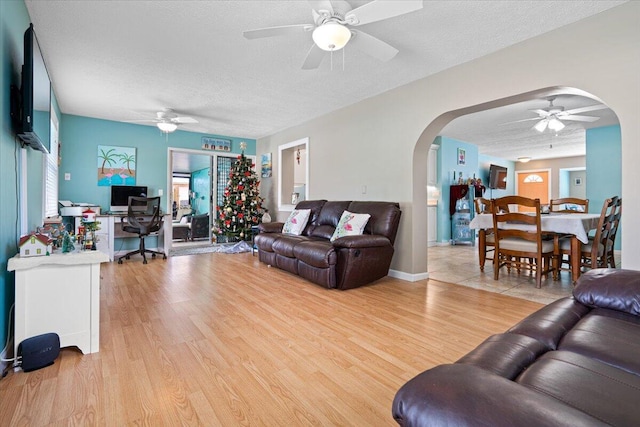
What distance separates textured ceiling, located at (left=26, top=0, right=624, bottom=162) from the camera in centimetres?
244

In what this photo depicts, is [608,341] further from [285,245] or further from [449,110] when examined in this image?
[285,245]

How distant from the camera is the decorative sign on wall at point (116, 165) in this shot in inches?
222

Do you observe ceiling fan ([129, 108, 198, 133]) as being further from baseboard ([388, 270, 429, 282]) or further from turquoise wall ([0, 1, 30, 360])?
baseboard ([388, 270, 429, 282])

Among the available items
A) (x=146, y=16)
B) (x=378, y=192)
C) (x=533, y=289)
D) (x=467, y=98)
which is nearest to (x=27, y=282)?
(x=146, y=16)

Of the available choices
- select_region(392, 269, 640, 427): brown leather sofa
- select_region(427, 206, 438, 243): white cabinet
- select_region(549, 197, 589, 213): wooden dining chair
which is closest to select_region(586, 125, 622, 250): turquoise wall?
select_region(549, 197, 589, 213): wooden dining chair

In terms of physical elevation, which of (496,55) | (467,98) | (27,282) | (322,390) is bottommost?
(322,390)

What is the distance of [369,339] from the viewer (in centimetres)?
221

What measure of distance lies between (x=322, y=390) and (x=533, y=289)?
3051mm

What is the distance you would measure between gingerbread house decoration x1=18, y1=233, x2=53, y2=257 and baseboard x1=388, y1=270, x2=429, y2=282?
3477 mm

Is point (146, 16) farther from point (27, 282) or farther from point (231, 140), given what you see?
point (231, 140)

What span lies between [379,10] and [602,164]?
6769 millimetres

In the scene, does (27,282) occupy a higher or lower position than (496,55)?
lower

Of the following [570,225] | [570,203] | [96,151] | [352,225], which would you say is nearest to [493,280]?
[570,225]

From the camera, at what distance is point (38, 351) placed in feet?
5.94
